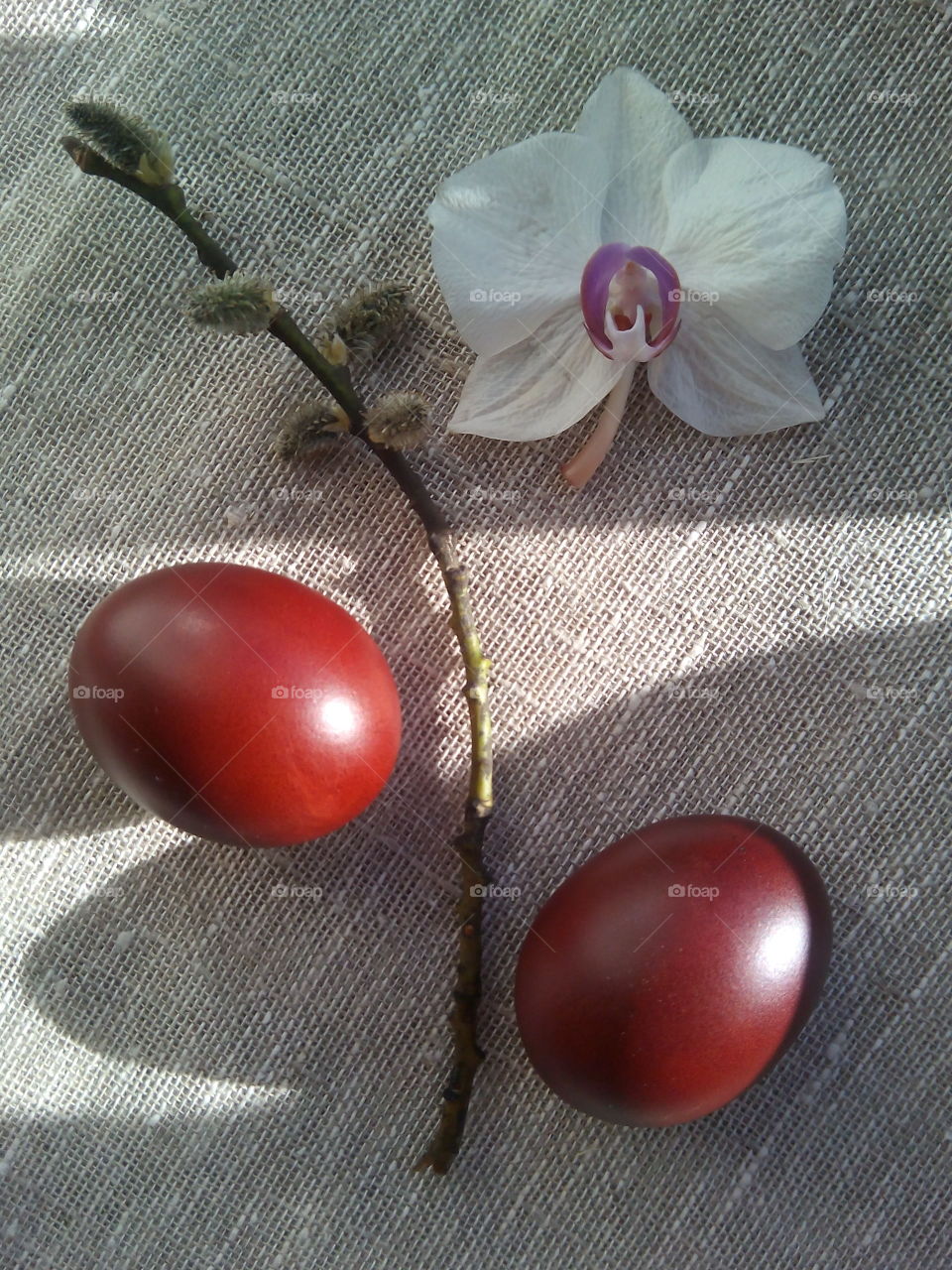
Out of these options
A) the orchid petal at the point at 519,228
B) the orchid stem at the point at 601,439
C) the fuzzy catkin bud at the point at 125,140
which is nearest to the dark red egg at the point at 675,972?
the orchid stem at the point at 601,439

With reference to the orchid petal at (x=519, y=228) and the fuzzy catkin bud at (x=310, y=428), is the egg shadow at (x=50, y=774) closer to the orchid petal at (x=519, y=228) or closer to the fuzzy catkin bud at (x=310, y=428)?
the fuzzy catkin bud at (x=310, y=428)

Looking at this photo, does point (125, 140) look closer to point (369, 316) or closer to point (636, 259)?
point (369, 316)

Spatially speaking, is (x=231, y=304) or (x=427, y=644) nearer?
(x=231, y=304)

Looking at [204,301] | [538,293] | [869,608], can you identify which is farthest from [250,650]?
[869,608]

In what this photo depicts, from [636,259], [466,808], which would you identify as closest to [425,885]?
[466,808]

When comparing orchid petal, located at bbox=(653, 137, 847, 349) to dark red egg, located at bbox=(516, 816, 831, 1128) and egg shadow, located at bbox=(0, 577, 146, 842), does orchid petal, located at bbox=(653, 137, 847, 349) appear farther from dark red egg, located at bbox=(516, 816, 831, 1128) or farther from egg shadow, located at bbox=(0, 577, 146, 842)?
egg shadow, located at bbox=(0, 577, 146, 842)
